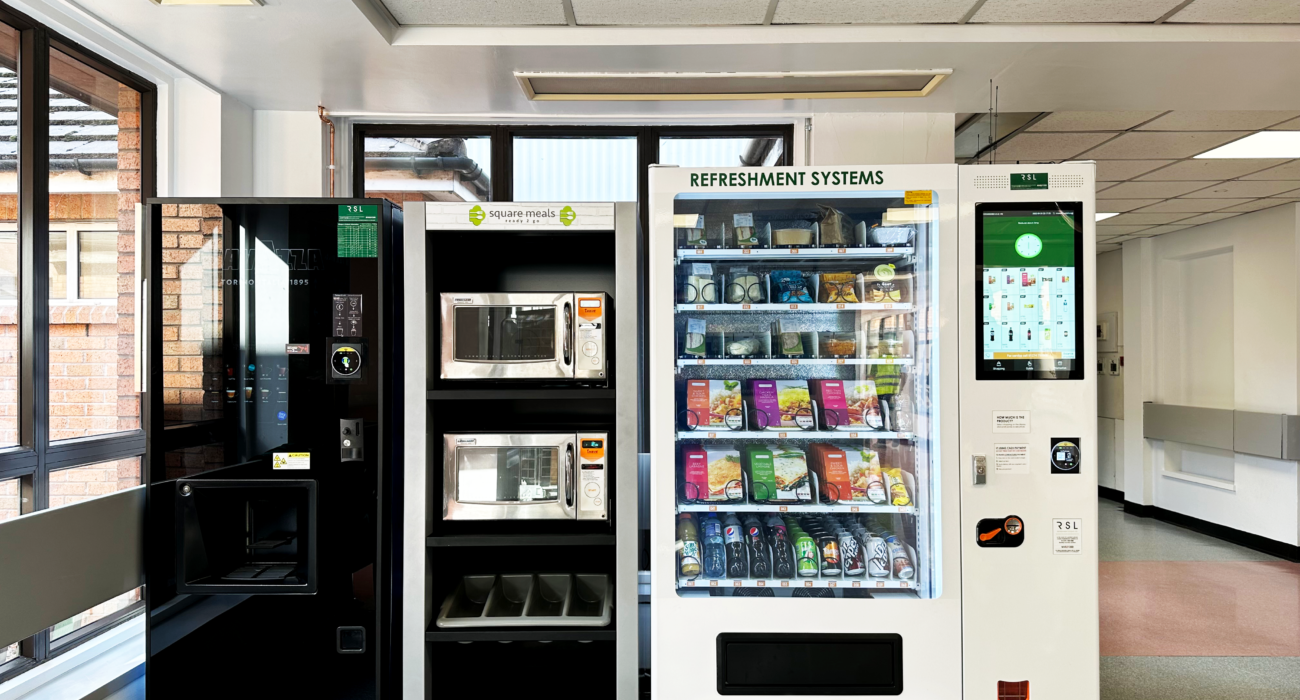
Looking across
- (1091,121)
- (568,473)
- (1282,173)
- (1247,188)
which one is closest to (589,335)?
(568,473)

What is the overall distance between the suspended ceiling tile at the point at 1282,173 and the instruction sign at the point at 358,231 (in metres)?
5.74

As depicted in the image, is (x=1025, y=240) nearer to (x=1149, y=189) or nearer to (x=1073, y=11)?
(x=1073, y=11)

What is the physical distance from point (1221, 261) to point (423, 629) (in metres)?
7.77

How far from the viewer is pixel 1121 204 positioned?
5555mm

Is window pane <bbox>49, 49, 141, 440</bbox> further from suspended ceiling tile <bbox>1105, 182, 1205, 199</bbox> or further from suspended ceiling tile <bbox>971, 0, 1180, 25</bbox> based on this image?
suspended ceiling tile <bbox>1105, 182, 1205, 199</bbox>

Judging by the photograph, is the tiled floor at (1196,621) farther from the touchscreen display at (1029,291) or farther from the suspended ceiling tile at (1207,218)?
the suspended ceiling tile at (1207,218)

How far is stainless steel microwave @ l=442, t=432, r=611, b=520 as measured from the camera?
2.25m

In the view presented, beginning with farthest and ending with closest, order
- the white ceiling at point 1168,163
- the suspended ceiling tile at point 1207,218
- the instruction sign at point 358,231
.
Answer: the suspended ceiling tile at point 1207,218, the white ceiling at point 1168,163, the instruction sign at point 358,231

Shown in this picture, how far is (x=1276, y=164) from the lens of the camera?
4.37m

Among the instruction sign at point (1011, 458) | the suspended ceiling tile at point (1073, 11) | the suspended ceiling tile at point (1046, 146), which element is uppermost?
the suspended ceiling tile at point (1046, 146)

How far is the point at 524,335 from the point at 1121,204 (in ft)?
18.8

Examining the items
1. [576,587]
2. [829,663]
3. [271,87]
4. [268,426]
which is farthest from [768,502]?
[271,87]

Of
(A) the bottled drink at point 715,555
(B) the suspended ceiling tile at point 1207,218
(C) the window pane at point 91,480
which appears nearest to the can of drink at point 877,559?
(A) the bottled drink at point 715,555

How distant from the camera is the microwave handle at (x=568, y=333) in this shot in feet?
7.30
